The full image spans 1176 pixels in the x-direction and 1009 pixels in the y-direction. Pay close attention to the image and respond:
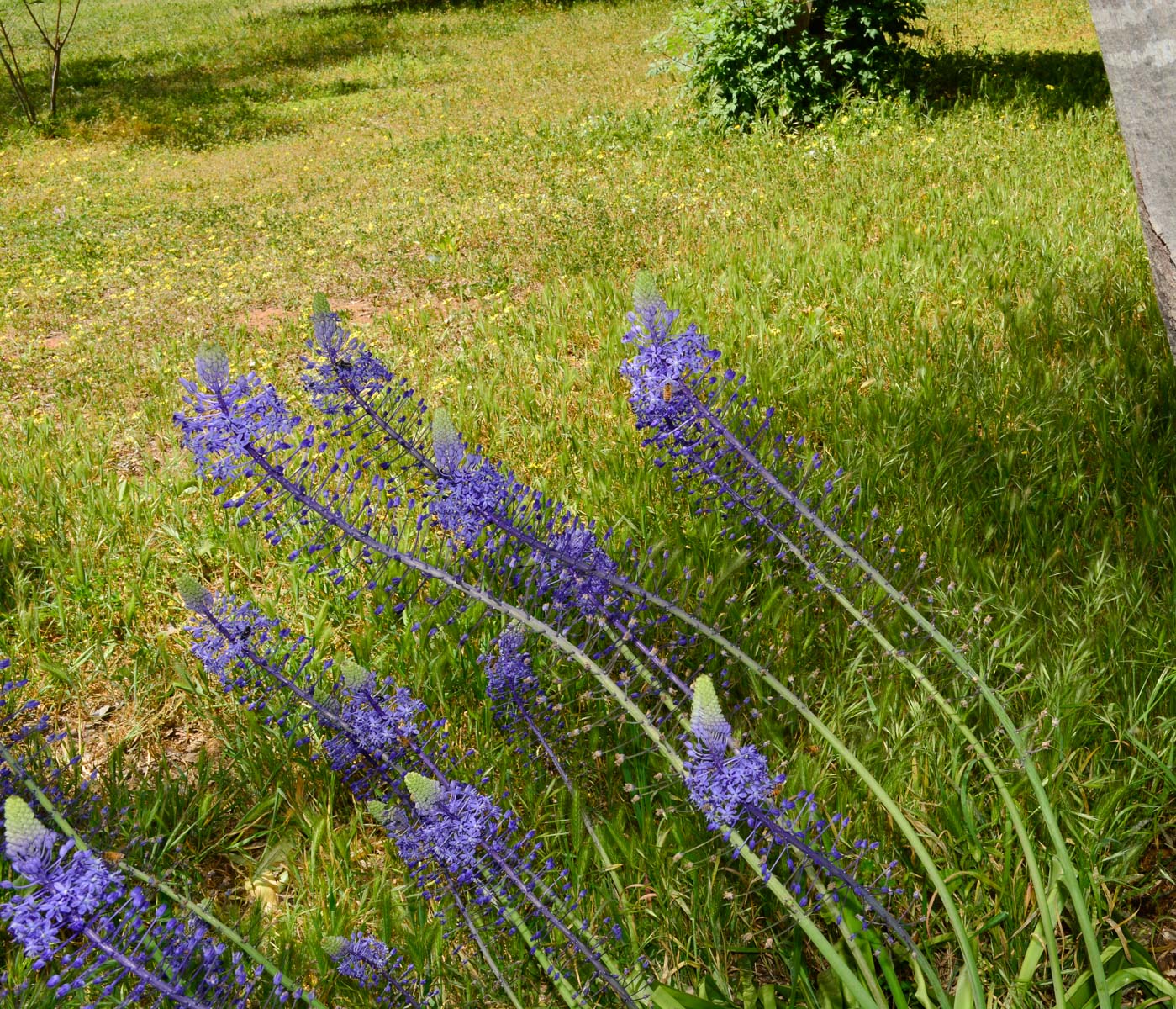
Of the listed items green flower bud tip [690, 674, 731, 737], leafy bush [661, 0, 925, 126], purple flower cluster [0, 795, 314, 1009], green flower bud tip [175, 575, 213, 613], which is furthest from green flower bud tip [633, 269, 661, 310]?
leafy bush [661, 0, 925, 126]

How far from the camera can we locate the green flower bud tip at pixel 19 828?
4.43 ft

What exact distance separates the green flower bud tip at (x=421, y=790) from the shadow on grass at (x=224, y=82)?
16.2 m

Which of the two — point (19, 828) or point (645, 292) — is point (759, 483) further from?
point (19, 828)

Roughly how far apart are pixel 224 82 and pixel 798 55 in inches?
591

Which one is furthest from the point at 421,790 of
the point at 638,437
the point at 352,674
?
the point at 638,437

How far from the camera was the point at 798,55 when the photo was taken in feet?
31.5

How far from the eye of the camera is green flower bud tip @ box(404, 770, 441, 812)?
64.4 inches

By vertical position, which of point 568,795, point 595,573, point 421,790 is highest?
point 595,573

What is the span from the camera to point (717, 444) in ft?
6.80

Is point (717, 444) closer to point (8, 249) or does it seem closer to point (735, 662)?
point (735, 662)

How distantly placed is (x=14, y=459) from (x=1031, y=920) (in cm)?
469

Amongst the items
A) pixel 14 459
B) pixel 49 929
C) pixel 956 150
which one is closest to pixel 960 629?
pixel 49 929

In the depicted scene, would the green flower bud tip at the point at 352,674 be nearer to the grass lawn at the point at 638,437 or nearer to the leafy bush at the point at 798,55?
the grass lawn at the point at 638,437

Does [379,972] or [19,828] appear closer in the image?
[19,828]
